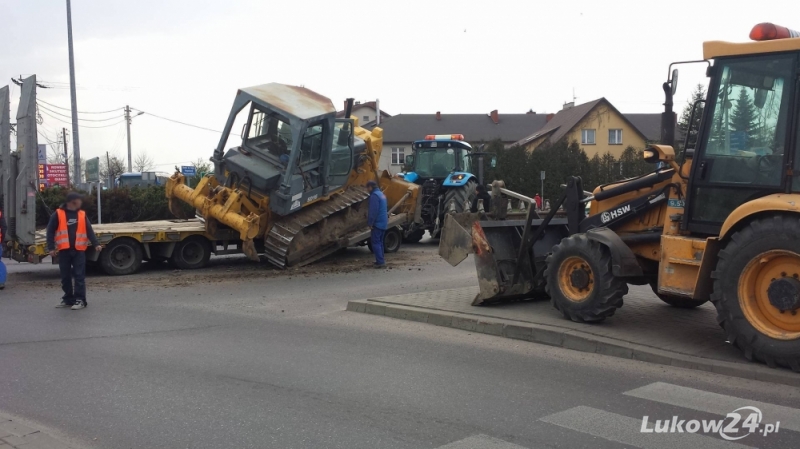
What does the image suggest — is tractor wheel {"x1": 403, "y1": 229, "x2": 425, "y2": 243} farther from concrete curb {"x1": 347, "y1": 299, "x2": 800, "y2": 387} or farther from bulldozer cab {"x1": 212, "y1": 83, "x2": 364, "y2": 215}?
concrete curb {"x1": 347, "y1": 299, "x2": 800, "y2": 387}

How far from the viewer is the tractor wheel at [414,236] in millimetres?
20242

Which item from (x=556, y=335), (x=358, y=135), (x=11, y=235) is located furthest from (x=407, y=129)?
(x=556, y=335)

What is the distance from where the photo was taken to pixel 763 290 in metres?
6.61

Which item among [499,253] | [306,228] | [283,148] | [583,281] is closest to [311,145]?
[283,148]

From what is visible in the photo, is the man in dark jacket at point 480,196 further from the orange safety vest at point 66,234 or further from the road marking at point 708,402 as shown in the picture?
the road marking at point 708,402

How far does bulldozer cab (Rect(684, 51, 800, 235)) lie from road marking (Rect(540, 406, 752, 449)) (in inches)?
111

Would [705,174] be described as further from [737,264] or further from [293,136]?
[293,136]

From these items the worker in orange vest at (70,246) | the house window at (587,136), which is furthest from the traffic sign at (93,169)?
the house window at (587,136)

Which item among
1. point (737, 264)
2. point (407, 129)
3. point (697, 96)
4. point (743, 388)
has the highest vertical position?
point (407, 129)

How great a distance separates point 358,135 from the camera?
1659 centimetres

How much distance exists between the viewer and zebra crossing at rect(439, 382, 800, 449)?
4793 millimetres

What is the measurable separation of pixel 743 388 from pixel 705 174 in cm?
222

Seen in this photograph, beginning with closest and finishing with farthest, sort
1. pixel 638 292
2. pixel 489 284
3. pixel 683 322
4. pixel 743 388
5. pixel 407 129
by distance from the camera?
1. pixel 743 388
2. pixel 683 322
3. pixel 489 284
4. pixel 638 292
5. pixel 407 129

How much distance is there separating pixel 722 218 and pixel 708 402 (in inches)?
87.4
